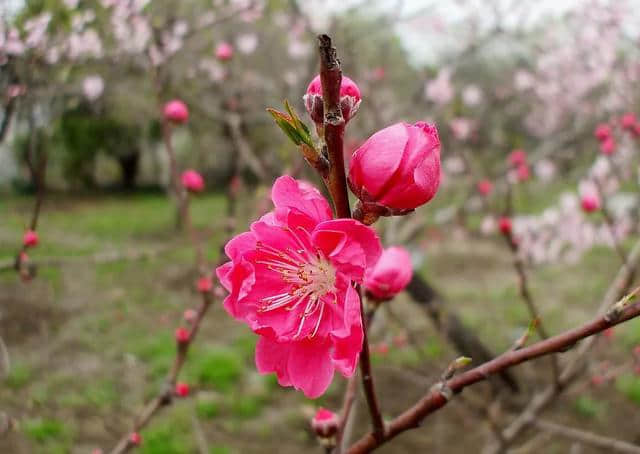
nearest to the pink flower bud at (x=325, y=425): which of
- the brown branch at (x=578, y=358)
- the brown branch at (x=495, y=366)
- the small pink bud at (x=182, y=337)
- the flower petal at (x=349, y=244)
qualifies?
the brown branch at (x=495, y=366)

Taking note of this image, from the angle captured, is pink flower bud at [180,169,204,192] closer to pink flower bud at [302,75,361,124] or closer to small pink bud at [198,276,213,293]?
small pink bud at [198,276,213,293]

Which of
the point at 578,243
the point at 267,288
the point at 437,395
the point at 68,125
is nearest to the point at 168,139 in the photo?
the point at 267,288

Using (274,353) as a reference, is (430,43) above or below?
above

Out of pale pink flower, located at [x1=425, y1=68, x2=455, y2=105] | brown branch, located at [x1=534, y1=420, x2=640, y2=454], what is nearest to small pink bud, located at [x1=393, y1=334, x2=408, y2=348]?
brown branch, located at [x1=534, y1=420, x2=640, y2=454]

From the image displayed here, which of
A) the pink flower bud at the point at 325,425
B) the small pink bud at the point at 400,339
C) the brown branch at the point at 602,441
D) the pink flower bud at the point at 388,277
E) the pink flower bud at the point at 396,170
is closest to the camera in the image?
the pink flower bud at the point at 396,170

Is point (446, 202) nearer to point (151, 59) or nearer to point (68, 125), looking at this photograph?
point (151, 59)

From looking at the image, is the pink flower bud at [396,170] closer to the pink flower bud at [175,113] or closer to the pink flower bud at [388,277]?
the pink flower bud at [388,277]

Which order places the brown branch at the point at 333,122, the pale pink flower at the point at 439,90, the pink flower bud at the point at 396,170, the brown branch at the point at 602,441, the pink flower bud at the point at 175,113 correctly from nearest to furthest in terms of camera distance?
the brown branch at the point at 333,122 → the pink flower bud at the point at 396,170 → the brown branch at the point at 602,441 → the pink flower bud at the point at 175,113 → the pale pink flower at the point at 439,90
